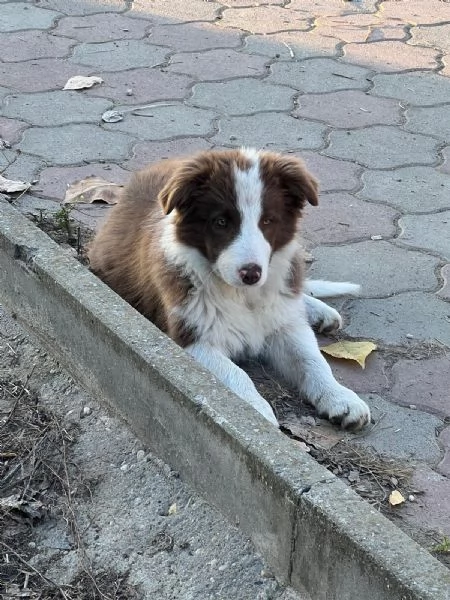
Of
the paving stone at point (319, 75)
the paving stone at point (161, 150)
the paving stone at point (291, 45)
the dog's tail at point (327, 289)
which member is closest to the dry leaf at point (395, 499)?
the dog's tail at point (327, 289)

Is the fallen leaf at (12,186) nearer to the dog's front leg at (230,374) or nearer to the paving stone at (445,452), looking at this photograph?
the dog's front leg at (230,374)

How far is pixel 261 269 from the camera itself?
12.1 feet

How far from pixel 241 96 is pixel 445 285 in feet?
7.50

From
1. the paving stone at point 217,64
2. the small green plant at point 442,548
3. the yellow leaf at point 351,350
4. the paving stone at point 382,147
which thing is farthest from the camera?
the paving stone at point 217,64

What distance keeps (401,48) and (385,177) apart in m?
1.99

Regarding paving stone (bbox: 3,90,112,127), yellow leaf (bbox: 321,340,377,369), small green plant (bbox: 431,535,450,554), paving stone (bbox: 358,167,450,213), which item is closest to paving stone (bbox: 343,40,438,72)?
paving stone (bbox: 358,167,450,213)

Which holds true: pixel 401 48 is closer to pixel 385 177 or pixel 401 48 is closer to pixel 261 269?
pixel 385 177

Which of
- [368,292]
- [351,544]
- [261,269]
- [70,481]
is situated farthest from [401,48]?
[351,544]

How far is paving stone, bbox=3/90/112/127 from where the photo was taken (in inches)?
232

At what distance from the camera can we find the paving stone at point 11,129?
5619mm

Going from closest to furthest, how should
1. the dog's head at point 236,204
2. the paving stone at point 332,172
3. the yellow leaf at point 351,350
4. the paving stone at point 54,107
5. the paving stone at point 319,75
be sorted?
1. the dog's head at point 236,204
2. the yellow leaf at point 351,350
3. the paving stone at point 332,172
4. the paving stone at point 54,107
5. the paving stone at point 319,75

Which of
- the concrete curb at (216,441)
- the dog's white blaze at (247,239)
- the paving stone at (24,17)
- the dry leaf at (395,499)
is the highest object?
the dog's white blaze at (247,239)

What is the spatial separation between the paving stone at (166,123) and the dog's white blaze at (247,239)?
2.04 meters

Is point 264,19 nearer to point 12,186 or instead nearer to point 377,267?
point 12,186
